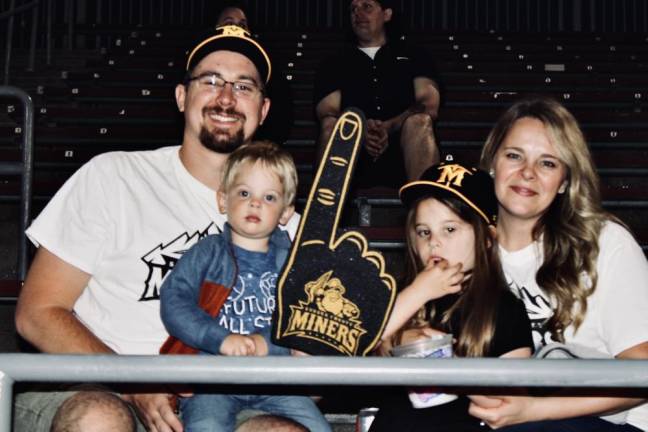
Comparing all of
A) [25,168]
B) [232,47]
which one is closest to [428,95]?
[25,168]

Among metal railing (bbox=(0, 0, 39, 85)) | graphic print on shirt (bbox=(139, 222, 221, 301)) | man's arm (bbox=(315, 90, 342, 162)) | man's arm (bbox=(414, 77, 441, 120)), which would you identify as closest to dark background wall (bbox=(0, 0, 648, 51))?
metal railing (bbox=(0, 0, 39, 85))

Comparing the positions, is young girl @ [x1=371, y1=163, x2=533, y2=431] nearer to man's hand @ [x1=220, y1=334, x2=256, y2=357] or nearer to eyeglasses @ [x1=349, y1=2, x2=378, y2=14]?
man's hand @ [x1=220, y1=334, x2=256, y2=357]

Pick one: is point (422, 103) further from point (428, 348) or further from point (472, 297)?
point (428, 348)

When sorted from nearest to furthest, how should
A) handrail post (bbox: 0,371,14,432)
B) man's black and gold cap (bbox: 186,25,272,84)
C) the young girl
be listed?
handrail post (bbox: 0,371,14,432) → the young girl → man's black and gold cap (bbox: 186,25,272,84)

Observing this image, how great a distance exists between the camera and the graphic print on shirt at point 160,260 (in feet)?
7.58

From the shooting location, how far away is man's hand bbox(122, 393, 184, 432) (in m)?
2.09

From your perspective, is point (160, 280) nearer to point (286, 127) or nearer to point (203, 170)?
point (203, 170)

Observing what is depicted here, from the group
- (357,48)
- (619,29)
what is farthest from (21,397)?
(619,29)

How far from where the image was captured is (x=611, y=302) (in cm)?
225

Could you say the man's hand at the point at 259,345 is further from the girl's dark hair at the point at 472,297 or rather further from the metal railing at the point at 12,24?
the metal railing at the point at 12,24

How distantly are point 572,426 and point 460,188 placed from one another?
0.62 m

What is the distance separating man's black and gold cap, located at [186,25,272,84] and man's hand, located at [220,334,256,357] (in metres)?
0.82

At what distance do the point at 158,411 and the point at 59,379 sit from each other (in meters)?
0.65

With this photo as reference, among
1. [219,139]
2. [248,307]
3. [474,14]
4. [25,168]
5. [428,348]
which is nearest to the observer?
[428,348]
